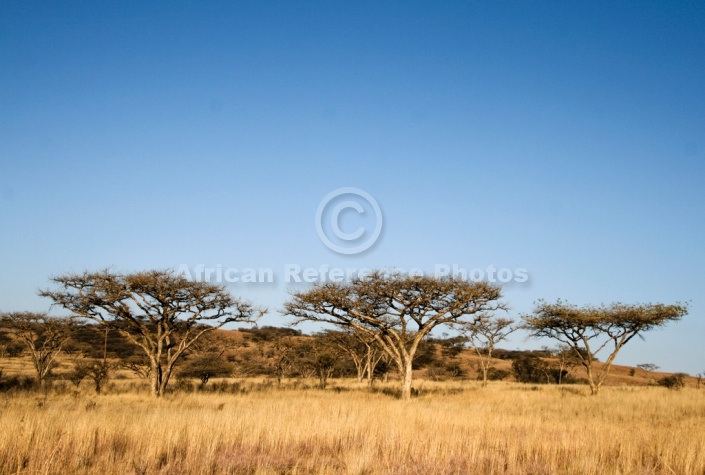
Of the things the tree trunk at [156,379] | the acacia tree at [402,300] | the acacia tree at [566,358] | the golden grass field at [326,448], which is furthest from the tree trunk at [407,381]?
the acacia tree at [566,358]

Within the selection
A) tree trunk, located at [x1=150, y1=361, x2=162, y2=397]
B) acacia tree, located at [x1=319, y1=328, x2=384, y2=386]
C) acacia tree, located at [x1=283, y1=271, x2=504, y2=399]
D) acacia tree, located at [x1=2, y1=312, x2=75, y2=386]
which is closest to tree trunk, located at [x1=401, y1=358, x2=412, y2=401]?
acacia tree, located at [x1=283, y1=271, x2=504, y2=399]

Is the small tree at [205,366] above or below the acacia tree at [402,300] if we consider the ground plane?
below

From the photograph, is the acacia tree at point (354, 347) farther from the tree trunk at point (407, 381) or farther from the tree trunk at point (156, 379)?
the tree trunk at point (156, 379)

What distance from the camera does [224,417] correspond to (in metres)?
11.2

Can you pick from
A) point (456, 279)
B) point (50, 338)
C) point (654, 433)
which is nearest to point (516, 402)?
point (456, 279)

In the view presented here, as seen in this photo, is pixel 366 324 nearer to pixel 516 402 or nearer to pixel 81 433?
pixel 516 402

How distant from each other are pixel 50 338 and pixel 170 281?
15.4 metres

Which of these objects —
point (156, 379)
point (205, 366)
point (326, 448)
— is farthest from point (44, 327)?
point (326, 448)

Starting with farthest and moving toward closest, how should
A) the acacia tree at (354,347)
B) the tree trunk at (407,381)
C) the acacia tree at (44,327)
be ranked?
the acacia tree at (354,347) → the acacia tree at (44,327) → the tree trunk at (407,381)

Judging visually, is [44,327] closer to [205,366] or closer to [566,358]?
[205,366]

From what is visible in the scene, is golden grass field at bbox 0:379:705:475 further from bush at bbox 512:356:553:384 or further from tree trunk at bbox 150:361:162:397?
bush at bbox 512:356:553:384

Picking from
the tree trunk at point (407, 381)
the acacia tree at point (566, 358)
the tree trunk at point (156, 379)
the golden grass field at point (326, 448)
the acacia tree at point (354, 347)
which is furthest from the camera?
the acacia tree at point (566, 358)

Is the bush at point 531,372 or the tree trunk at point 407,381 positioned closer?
the tree trunk at point 407,381

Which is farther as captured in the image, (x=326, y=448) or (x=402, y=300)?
(x=402, y=300)
